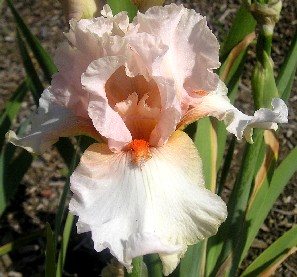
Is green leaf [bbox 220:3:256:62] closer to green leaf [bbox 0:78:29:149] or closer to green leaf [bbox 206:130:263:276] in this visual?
green leaf [bbox 206:130:263:276]

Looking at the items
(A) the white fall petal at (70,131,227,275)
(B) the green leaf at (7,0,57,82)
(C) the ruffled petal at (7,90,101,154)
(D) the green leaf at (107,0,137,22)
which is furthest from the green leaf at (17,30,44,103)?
(A) the white fall petal at (70,131,227,275)

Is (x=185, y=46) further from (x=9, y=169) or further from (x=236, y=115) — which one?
(x=9, y=169)

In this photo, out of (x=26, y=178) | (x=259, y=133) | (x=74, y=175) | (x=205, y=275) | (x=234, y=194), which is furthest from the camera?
(x=26, y=178)

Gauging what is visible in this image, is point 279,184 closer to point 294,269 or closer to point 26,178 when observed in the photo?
point 294,269

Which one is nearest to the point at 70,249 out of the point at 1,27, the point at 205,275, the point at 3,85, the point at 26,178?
the point at 26,178

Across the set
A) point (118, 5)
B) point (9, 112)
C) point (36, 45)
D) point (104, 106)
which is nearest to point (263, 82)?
point (118, 5)

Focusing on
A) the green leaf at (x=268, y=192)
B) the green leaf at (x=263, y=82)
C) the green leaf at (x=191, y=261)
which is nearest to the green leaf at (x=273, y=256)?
the green leaf at (x=268, y=192)
